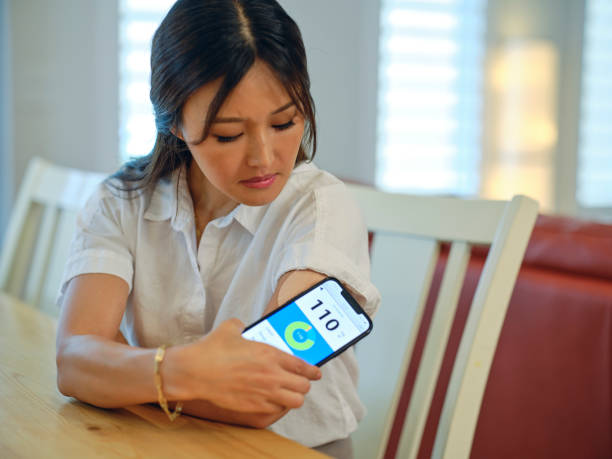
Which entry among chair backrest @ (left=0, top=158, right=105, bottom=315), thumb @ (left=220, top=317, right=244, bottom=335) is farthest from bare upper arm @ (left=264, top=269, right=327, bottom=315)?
chair backrest @ (left=0, top=158, right=105, bottom=315)

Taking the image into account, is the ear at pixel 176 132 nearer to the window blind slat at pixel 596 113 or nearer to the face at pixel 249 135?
the face at pixel 249 135

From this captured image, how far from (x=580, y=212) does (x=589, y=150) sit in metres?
0.36

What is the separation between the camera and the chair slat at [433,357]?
715mm

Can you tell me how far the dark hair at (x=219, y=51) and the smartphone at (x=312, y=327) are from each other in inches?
7.4

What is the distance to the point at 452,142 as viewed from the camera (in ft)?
11.7

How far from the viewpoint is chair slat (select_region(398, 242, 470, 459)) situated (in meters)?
0.72

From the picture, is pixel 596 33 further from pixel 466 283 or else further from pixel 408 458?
pixel 408 458

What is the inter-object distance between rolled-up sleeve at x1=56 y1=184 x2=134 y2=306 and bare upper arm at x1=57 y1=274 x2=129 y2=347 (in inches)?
0.4

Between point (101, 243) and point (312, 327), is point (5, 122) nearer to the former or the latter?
point (101, 243)

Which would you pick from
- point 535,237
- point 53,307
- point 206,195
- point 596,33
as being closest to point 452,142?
point 596,33

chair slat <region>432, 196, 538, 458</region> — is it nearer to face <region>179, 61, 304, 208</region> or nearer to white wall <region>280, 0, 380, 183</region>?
face <region>179, 61, 304, 208</region>

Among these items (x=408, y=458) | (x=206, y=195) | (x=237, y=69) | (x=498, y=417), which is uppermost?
(x=237, y=69)

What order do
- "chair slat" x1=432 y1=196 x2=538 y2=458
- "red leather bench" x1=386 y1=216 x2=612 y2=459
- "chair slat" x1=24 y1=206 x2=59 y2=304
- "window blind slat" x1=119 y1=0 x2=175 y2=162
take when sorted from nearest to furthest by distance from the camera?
"chair slat" x1=432 y1=196 x2=538 y2=458 < "red leather bench" x1=386 y1=216 x2=612 y2=459 < "chair slat" x1=24 y1=206 x2=59 y2=304 < "window blind slat" x1=119 y1=0 x2=175 y2=162

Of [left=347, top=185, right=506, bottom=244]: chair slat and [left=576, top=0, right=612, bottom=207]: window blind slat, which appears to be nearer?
[left=347, top=185, right=506, bottom=244]: chair slat
